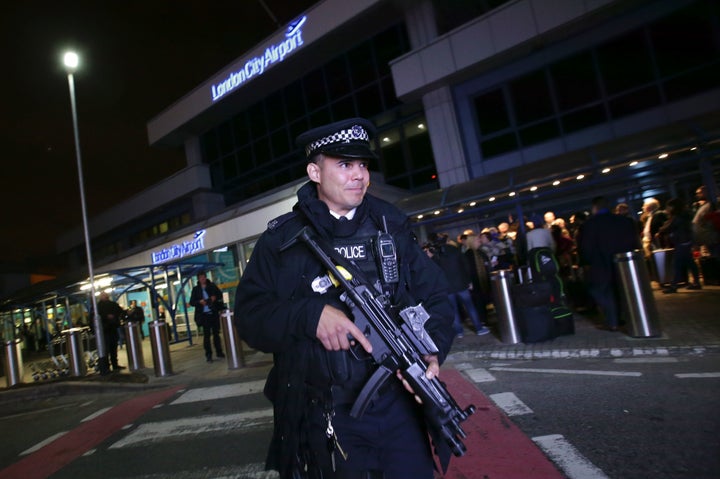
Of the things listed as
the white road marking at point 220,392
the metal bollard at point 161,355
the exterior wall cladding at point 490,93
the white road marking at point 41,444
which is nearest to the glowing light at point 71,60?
the exterior wall cladding at point 490,93

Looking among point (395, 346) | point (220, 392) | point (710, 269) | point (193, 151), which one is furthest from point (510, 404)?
point (193, 151)

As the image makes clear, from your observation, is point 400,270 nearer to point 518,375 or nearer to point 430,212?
point 518,375

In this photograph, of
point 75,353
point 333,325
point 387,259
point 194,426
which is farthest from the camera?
point 75,353

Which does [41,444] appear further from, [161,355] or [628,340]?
[628,340]

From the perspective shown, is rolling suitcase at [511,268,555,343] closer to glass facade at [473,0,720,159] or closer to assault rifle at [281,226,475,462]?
assault rifle at [281,226,475,462]

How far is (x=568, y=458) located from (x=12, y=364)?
41.1ft

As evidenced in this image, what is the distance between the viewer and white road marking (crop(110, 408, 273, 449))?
14.5 ft

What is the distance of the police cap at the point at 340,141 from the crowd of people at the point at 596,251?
5.54m

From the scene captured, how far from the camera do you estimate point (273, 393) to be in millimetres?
1751

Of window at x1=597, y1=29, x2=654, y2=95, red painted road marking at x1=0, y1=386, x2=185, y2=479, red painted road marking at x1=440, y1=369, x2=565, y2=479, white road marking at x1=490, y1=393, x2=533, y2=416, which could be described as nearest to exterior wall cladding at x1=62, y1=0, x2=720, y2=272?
window at x1=597, y1=29, x2=654, y2=95

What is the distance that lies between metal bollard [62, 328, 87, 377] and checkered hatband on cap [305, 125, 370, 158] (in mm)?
11342

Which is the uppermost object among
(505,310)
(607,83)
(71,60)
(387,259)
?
(71,60)

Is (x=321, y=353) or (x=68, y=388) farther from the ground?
(x=321, y=353)

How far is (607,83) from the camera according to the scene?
12.7m
